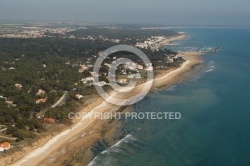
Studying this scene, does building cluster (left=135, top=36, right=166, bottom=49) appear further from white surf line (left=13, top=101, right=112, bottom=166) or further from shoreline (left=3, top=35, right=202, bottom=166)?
white surf line (left=13, top=101, right=112, bottom=166)

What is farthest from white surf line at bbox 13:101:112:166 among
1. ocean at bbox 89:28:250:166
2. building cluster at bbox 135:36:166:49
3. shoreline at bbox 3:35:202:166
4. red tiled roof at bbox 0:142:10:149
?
building cluster at bbox 135:36:166:49

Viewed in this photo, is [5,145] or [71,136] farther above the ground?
[5,145]

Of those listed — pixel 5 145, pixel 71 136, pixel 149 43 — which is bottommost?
pixel 71 136

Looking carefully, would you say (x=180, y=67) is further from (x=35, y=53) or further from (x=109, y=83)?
(x=35, y=53)

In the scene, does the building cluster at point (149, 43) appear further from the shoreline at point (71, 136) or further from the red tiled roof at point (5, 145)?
the red tiled roof at point (5, 145)

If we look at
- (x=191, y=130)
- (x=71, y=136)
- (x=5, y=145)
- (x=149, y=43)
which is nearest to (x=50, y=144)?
(x=71, y=136)

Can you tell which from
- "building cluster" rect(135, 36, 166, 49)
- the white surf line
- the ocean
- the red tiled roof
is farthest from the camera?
"building cluster" rect(135, 36, 166, 49)

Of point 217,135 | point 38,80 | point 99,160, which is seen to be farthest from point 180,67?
point 99,160

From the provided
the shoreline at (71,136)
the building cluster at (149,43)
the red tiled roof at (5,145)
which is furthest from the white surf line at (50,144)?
the building cluster at (149,43)

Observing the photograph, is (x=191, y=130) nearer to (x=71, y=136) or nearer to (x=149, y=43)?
(x=71, y=136)
